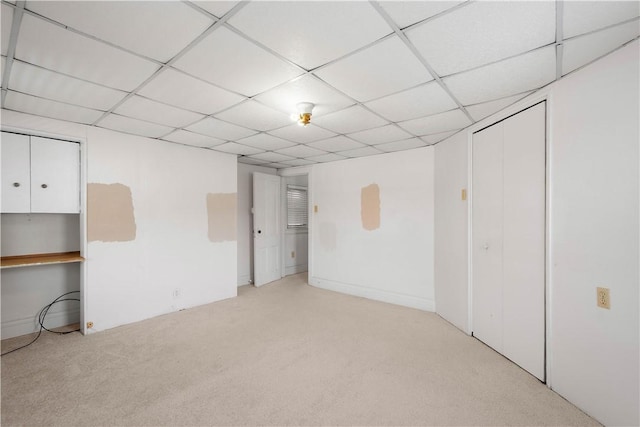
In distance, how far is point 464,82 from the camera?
2.05m

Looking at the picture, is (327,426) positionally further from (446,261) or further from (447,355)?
→ (446,261)

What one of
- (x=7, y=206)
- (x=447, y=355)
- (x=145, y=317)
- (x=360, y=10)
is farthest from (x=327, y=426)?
(x=7, y=206)

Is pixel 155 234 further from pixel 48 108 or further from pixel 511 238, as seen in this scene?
pixel 511 238

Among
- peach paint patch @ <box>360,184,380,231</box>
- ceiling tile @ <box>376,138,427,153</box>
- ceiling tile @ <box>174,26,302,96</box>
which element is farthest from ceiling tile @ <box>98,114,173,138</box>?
peach paint patch @ <box>360,184,380,231</box>

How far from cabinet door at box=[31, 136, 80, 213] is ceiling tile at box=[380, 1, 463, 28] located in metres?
3.62

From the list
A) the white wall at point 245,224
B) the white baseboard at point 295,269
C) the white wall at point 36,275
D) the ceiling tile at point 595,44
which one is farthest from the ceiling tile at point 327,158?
the white wall at point 36,275

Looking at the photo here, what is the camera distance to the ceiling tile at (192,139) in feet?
11.1

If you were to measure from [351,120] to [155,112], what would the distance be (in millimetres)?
1954

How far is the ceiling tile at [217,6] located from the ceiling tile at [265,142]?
2011 mm

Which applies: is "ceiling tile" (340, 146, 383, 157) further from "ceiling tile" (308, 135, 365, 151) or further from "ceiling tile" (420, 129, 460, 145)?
"ceiling tile" (420, 129, 460, 145)

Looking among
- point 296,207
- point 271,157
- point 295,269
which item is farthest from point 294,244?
point 271,157

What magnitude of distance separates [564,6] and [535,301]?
6.91 feet

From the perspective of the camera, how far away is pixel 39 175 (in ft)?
9.55

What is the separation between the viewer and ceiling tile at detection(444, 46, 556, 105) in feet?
5.77
